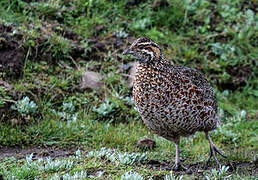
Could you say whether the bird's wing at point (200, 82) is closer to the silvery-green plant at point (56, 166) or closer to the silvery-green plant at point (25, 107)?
the silvery-green plant at point (56, 166)

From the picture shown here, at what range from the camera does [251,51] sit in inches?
374

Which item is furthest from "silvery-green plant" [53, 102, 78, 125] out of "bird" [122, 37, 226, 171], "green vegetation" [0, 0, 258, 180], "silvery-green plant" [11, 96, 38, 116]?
"bird" [122, 37, 226, 171]

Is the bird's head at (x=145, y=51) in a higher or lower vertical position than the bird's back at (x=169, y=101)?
higher

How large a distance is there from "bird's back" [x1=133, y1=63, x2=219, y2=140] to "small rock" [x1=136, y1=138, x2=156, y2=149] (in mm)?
949

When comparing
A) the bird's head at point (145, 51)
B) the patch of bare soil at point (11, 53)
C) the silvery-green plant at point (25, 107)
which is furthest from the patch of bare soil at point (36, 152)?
the patch of bare soil at point (11, 53)

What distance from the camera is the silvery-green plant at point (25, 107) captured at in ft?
21.2

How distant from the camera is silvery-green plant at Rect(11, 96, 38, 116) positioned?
21.2ft

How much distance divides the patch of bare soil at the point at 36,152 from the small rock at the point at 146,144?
39.5 inches

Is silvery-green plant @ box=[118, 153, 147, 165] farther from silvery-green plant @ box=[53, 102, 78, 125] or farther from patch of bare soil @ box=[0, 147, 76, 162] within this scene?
silvery-green plant @ box=[53, 102, 78, 125]

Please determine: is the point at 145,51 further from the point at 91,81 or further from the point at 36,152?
the point at 91,81

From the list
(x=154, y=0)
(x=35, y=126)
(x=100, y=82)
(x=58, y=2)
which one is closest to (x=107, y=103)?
(x=100, y=82)

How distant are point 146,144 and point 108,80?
193 centimetres

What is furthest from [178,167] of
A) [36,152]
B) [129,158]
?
[36,152]

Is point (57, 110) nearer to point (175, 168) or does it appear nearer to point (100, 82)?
point (100, 82)
